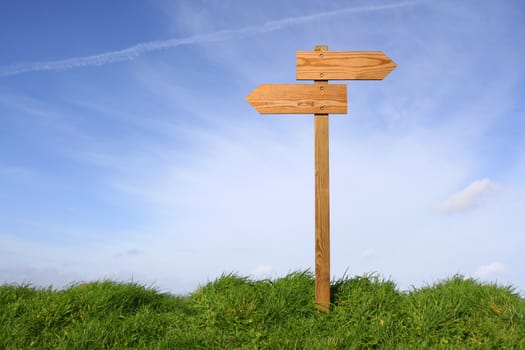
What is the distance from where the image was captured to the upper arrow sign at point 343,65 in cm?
716

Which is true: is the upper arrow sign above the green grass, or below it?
above

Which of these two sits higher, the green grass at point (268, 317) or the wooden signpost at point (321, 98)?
the wooden signpost at point (321, 98)

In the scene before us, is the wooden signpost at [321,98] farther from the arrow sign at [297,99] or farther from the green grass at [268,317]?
the green grass at [268,317]

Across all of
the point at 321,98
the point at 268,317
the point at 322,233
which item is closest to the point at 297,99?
the point at 321,98

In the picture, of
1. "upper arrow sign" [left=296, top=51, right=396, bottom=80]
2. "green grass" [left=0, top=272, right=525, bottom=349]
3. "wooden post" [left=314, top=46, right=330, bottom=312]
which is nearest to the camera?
"green grass" [left=0, top=272, right=525, bottom=349]

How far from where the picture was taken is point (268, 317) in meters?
6.71

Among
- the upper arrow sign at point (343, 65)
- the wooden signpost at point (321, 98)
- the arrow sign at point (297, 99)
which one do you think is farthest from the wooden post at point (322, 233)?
the upper arrow sign at point (343, 65)

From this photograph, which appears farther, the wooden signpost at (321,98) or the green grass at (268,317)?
the wooden signpost at (321,98)

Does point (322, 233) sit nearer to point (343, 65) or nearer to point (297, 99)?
point (297, 99)

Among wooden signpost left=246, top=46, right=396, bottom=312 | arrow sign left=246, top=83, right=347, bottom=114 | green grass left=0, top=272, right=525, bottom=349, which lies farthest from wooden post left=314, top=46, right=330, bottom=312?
arrow sign left=246, top=83, right=347, bottom=114

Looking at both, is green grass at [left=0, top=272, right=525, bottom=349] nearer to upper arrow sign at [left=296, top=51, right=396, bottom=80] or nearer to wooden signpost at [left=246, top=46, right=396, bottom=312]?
wooden signpost at [left=246, top=46, right=396, bottom=312]

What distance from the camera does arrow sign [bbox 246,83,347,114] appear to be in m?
7.10

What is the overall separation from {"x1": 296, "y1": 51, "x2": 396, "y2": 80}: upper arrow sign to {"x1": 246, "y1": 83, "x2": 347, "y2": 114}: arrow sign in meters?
0.19

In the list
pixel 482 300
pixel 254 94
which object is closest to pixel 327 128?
pixel 254 94
